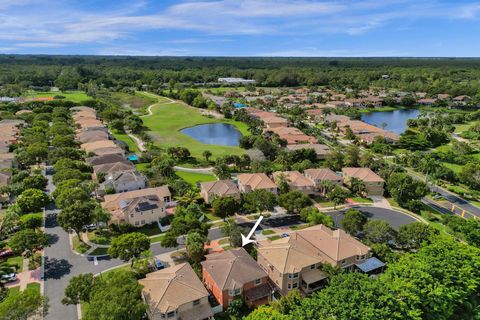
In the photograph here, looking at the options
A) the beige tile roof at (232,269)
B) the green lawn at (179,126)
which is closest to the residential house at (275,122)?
the green lawn at (179,126)

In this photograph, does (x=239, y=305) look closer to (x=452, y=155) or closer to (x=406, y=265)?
(x=406, y=265)

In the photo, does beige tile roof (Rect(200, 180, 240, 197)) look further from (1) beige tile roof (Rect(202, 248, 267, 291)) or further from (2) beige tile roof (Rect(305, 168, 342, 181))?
(1) beige tile roof (Rect(202, 248, 267, 291))

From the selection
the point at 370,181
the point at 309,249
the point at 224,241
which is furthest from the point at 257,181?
the point at 309,249

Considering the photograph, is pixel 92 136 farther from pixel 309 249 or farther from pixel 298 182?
pixel 309 249

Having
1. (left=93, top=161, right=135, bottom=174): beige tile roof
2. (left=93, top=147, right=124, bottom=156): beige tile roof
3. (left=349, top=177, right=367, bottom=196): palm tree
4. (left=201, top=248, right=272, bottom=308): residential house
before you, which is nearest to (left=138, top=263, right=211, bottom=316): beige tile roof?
(left=201, top=248, right=272, bottom=308): residential house

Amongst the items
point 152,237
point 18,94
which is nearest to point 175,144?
point 152,237

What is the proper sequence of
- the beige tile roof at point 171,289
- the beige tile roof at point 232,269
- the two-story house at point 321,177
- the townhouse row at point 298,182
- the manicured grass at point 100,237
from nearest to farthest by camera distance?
the beige tile roof at point 171,289 → the beige tile roof at point 232,269 → the manicured grass at point 100,237 → the townhouse row at point 298,182 → the two-story house at point 321,177

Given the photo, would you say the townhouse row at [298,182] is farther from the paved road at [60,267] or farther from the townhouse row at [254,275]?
the paved road at [60,267]
